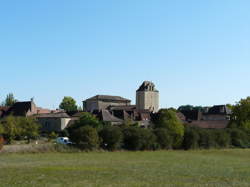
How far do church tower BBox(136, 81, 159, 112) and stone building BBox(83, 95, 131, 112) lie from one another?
6488mm

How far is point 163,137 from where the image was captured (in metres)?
61.4

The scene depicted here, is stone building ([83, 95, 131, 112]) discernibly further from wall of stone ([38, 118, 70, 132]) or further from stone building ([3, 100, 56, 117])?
wall of stone ([38, 118, 70, 132])

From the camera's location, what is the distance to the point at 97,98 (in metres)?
150

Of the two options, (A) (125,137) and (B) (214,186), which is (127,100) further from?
(B) (214,186)

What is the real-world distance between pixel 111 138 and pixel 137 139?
447 centimetres

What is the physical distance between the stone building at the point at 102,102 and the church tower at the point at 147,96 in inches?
255

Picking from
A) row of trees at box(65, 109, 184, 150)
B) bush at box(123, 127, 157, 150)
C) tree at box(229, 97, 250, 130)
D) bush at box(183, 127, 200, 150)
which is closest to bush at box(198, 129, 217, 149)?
bush at box(183, 127, 200, 150)

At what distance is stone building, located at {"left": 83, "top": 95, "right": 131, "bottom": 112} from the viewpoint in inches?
5833

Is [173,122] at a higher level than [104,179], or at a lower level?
higher

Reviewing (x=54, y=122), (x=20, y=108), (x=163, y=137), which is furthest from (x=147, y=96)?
(x=163, y=137)

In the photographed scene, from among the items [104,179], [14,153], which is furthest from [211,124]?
[104,179]

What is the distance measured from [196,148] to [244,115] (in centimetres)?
2155

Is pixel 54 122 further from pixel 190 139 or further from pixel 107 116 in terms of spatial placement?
pixel 190 139

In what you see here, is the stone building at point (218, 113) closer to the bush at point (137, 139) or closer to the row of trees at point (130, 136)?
the row of trees at point (130, 136)
